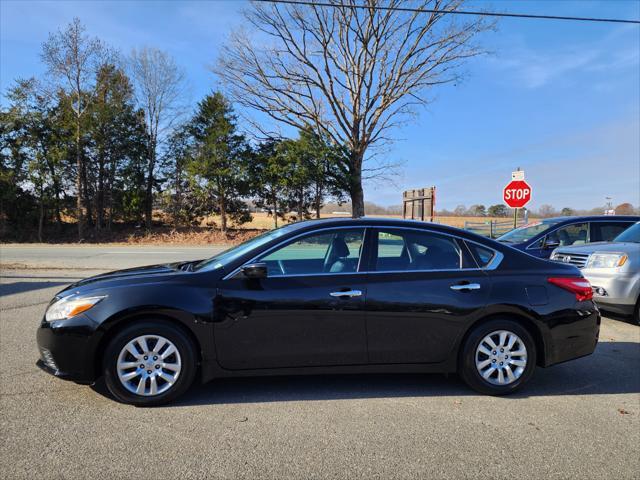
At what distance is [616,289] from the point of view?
21.8 ft

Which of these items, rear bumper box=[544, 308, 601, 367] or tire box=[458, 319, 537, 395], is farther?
rear bumper box=[544, 308, 601, 367]

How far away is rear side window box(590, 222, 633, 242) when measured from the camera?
355 inches

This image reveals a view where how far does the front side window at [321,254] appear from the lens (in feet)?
13.4

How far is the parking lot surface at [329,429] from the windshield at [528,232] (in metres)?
4.84

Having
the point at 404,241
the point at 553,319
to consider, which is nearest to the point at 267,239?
the point at 404,241

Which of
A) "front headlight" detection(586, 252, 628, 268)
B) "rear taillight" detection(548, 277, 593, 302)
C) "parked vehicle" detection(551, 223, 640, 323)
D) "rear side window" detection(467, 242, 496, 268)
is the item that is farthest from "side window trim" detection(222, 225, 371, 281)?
"front headlight" detection(586, 252, 628, 268)

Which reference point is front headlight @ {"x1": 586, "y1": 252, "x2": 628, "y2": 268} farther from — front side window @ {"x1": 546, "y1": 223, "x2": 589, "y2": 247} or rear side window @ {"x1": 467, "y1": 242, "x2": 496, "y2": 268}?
rear side window @ {"x1": 467, "y1": 242, "x2": 496, "y2": 268}

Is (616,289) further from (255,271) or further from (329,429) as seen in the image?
(255,271)

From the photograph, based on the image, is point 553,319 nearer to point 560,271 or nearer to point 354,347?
point 560,271

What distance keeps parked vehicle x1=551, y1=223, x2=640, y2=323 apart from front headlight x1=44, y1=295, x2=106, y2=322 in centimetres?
670

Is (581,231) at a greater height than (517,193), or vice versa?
(517,193)

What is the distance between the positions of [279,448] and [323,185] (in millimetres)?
24676

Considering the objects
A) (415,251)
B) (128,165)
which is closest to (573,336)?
(415,251)

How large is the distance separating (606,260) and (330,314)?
17.2 ft
